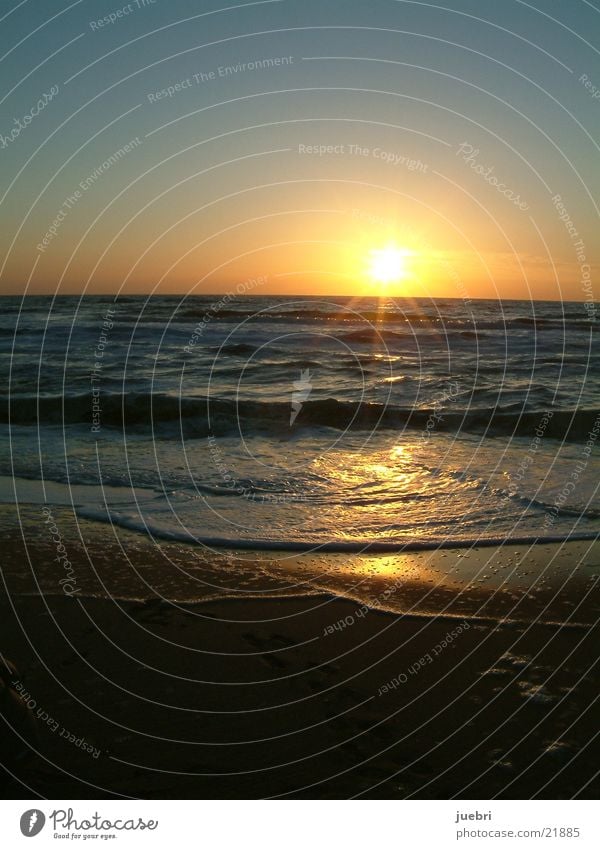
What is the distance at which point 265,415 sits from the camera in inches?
771

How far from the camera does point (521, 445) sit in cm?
1537

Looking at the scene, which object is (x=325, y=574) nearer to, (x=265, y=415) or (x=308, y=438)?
(x=308, y=438)

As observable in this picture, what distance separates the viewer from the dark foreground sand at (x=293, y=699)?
14.9 feet

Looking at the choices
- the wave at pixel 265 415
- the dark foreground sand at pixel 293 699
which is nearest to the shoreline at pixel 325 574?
the dark foreground sand at pixel 293 699

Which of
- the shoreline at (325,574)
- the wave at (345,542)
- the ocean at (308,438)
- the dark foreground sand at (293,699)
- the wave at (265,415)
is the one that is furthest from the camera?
the wave at (265,415)

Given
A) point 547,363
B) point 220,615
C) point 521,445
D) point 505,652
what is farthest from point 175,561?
point 547,363

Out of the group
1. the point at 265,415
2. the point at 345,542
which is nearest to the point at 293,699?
the point at 345,542

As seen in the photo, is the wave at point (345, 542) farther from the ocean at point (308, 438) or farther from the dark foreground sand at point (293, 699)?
the dark foreground sand at point (293, 699)

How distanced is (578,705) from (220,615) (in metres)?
3.11

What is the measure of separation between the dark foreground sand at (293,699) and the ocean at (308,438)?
7.25 ft

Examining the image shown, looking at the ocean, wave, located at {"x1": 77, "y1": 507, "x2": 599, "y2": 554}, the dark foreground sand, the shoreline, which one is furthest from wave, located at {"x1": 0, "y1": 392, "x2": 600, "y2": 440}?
the dark foreground sand

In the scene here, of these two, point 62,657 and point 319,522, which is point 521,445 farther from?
A: point 62,657

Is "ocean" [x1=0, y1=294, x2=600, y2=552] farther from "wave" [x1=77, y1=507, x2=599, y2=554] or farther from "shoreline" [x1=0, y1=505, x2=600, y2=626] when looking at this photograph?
"shoreline" [x1=0, y1=505, x2=600, y2=626]

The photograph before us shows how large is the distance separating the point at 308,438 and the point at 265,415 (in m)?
3.46
